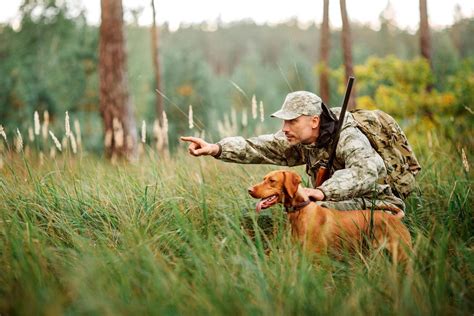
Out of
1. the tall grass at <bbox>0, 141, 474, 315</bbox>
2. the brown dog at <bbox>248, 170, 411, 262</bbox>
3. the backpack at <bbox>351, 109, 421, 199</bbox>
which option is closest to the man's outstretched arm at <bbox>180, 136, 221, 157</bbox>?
the tall grass at <bbox>0, 141, 474, 315</bbox>

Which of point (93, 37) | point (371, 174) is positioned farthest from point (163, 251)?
point (93, 37)

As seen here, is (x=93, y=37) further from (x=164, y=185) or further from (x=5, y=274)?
(x=5, y=274)

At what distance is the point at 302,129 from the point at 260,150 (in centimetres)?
52

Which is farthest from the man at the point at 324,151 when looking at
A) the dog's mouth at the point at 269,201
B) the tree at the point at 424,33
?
the tree at the point at 424,33

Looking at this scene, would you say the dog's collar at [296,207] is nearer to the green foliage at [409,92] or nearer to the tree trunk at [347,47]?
the green foliage at [409,92]

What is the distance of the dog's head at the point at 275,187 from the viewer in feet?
11.3

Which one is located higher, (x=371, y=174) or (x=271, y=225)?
(x=371, y=174)

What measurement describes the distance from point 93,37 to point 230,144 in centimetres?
1918

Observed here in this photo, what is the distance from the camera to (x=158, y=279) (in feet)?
8.93

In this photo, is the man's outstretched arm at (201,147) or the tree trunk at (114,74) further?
the tree trunk at (114,74)

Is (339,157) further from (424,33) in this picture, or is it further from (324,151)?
(424,33)

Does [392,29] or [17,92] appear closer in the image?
[17,92]

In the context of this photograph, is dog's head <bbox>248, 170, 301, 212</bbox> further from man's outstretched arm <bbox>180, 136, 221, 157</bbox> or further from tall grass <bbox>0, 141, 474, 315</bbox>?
man's outstretched arm <bbox>180, 136, 221, 157</bbox>

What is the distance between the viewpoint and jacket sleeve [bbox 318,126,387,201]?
3.55 metres
